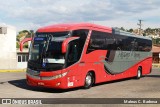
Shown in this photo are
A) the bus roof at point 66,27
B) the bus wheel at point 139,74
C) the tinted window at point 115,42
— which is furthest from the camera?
the bus wheel at point 139,74

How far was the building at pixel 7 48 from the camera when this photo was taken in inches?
1969

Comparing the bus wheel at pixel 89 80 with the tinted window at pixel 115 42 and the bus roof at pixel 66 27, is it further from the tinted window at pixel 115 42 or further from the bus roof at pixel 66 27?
the bus roof at pixel 66 27

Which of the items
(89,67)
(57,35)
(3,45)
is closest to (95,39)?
(89,67)

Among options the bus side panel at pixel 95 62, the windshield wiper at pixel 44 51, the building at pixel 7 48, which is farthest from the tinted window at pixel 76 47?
the building at pixel 7 48

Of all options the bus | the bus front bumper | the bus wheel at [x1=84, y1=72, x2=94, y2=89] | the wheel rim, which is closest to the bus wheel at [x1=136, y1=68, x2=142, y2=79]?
the bus

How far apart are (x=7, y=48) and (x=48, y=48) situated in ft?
117

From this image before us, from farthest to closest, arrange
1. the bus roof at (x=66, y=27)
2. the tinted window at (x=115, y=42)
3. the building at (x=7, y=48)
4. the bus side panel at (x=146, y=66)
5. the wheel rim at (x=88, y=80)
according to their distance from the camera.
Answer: the building at (x=7, y=48) < the bus side panel at (x=146, y=66) < the tinted window at (x=115, y=42) < the wheel rim at (x=88, y=80) < the bus roof at (x=66, y=27)

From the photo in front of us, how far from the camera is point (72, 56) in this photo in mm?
16359

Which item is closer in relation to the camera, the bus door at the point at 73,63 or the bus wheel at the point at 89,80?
the bus door at the point at 73,63

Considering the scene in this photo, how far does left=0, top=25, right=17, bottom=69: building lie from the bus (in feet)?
105

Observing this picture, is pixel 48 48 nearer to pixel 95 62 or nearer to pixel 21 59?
pixel 95 62

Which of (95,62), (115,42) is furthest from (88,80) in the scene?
(115,42)

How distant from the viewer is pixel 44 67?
1612 cm

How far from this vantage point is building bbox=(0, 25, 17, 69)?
164ft
